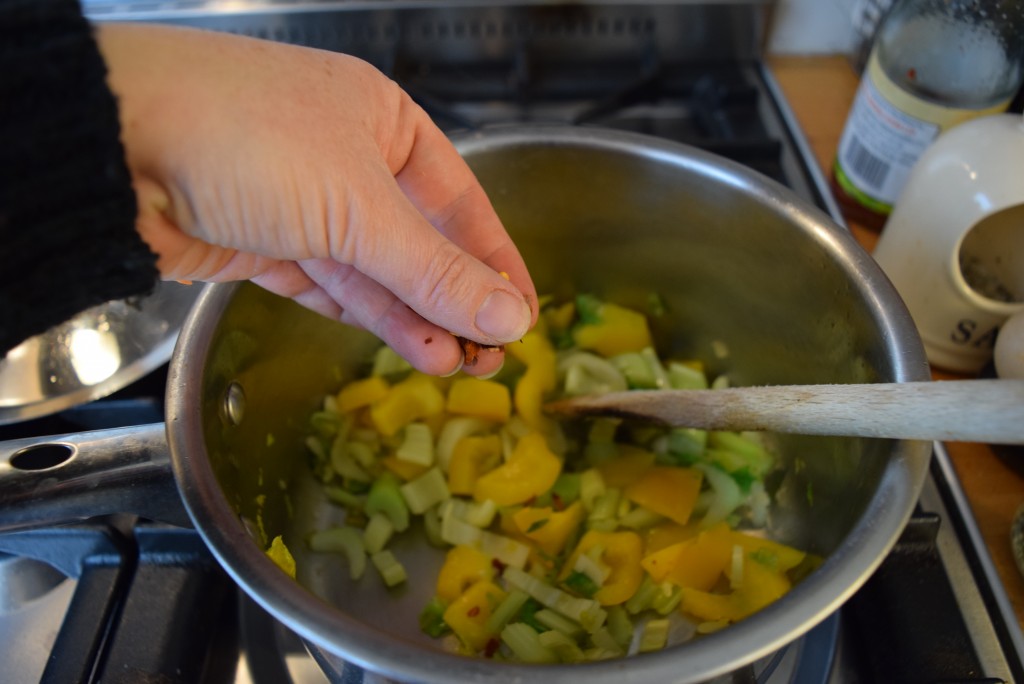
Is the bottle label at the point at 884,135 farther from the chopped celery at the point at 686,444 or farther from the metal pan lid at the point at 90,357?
the metal pan lid at the point at 90,357

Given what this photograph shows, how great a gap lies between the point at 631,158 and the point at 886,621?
0.52 metres

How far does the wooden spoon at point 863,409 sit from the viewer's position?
1.62 ft

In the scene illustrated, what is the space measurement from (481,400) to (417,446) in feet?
0.31

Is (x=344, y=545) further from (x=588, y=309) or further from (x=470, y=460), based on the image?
(x=588, y=309)

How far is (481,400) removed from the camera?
93 cm

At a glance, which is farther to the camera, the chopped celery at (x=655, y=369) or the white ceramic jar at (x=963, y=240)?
the chopped celery at (x=655, y=369)

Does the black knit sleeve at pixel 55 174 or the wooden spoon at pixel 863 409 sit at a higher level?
the black knit sleeve at pixel 55 174

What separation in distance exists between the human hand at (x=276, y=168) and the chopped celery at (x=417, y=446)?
0.30m

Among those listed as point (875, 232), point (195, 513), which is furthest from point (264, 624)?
point (875, 232)

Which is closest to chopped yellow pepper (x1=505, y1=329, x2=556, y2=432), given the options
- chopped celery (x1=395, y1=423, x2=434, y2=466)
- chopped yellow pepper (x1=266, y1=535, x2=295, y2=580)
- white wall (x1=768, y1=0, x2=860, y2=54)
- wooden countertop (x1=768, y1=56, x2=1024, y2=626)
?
chopped celery (x1=395, y1=423, x2=434, y2=466)

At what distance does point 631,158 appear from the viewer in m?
0.85

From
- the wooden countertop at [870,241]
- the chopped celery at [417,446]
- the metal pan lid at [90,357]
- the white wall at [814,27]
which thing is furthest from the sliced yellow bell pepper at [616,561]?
the white wall at [814,27]

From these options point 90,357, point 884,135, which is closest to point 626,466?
point 884,135

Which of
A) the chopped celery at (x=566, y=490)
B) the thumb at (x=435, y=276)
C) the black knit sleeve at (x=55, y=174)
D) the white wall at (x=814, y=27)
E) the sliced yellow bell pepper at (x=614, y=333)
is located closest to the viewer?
the black knit sleeve at (x=55, y=174)
